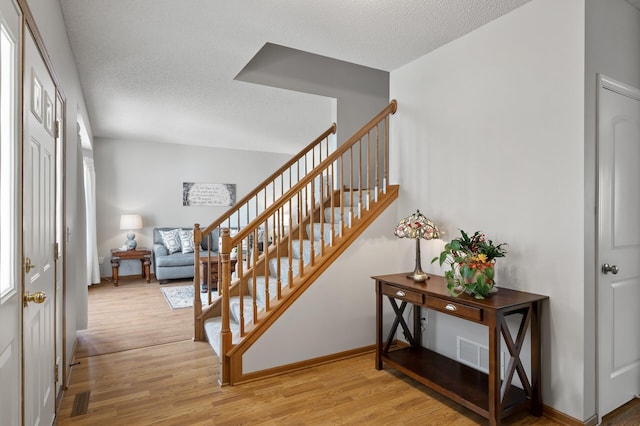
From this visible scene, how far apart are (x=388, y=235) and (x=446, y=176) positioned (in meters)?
0.75

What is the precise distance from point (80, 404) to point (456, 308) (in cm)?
250

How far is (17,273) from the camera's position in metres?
1.38

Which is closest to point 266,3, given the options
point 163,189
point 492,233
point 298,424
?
point 492,233

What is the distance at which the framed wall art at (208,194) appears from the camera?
286 inches

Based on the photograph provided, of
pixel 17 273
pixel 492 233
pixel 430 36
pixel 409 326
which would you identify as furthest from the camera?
pixel 409 326

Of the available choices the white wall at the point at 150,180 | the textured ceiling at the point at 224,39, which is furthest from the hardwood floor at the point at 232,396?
the white wall at the point at 150,180

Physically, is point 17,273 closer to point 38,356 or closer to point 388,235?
point 38,356

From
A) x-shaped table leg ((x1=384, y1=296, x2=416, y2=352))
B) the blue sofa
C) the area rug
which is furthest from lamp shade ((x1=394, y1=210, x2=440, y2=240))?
the blue sofa

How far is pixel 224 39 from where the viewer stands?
288 cm

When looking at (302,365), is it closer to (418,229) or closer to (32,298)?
(418,229)

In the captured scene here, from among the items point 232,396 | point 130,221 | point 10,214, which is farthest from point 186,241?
point 10,214

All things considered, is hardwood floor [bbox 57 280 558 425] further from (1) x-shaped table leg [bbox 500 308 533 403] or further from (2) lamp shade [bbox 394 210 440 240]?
(2) lamp shade [bbox 394 210 440 240]

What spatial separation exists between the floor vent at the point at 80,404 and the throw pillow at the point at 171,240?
4.16 m

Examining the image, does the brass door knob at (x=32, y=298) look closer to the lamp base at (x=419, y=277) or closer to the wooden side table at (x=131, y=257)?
the lamp base at (x=419, y=277)
